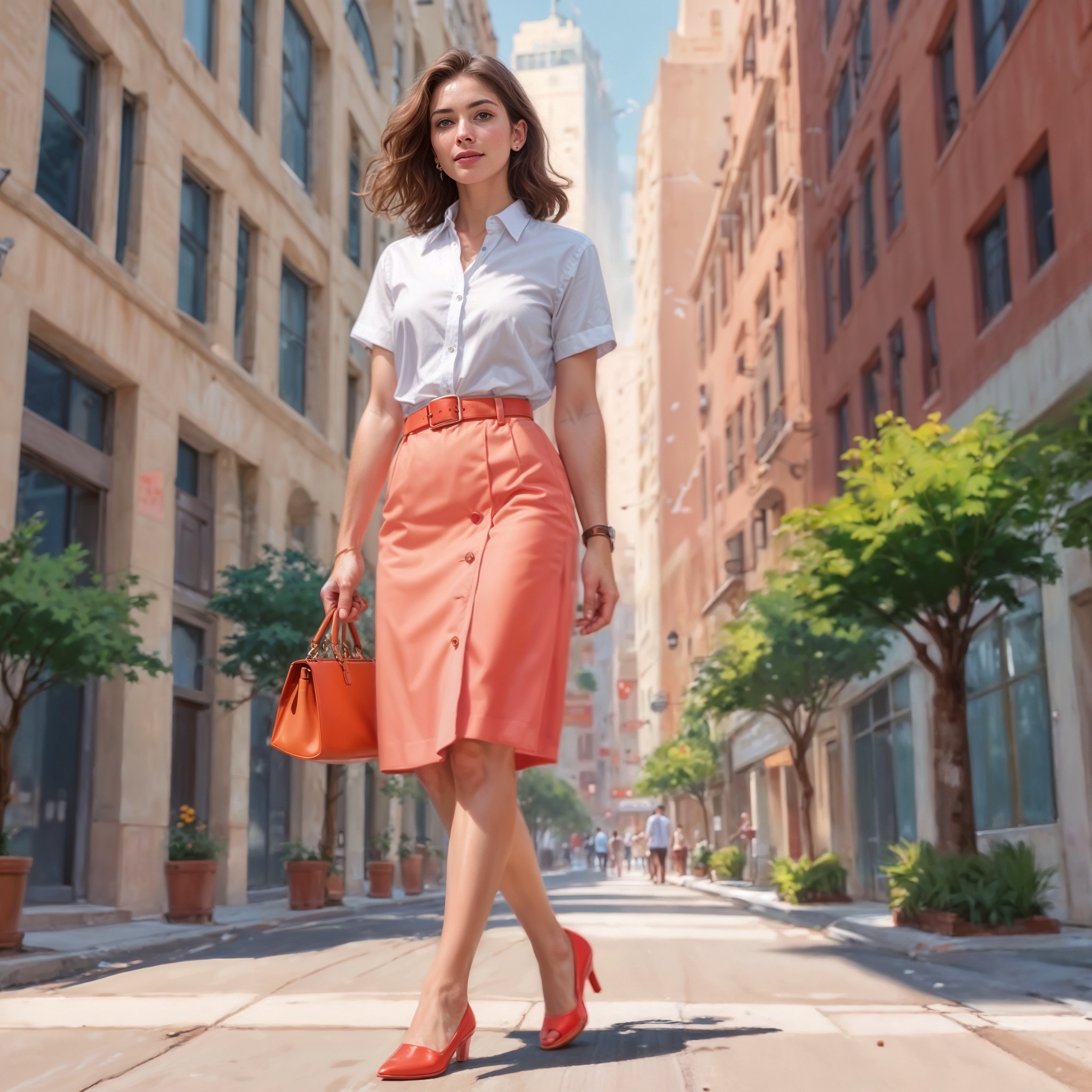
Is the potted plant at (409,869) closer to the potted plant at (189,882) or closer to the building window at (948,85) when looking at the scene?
the potted plant at (189,882)

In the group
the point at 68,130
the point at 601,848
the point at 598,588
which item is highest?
the point at 68,130

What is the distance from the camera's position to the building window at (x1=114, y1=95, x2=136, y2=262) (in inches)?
712

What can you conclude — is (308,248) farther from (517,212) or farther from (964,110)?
(517,212)

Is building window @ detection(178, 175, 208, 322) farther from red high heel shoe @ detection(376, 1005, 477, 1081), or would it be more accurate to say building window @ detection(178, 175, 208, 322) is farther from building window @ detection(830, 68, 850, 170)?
red high heel shoe @ detection(376, 1005, 477, 1081)

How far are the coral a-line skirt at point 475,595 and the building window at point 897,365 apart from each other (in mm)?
18777

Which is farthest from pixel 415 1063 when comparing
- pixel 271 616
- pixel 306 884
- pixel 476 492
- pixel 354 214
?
pixel 354 214

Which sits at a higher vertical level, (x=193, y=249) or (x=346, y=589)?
(x=193, y=249)

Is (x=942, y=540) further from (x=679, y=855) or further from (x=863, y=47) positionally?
(x=679, y=855)

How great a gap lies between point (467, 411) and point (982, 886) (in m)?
8.69

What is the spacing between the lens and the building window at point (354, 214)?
98.6 ft

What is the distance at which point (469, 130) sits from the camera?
153 inches

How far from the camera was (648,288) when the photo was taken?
81.4 m

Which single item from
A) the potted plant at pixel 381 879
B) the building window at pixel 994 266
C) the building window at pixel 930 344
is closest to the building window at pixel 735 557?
the potted plant at pixel 381 879

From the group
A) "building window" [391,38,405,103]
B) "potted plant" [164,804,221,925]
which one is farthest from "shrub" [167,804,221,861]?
"building window" [391,38,405,103]
